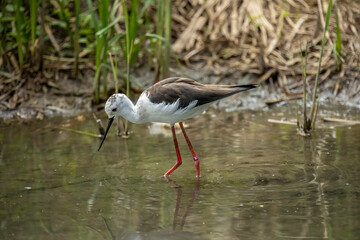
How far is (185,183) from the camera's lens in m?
5.50

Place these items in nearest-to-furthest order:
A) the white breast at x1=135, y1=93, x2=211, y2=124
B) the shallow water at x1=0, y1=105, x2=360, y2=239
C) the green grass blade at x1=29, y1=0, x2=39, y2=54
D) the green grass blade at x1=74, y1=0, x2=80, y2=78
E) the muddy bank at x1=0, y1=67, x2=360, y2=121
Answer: the shallow water at x1=0, y1=105, x2=360, y2=239, the white breast at x1=135, y1=93, x2=211, y2=124, the green grass blade at x1=74, y1=0, x2=80, y2=78, the green grass blade at x1=29, y1=0, x2=39, y2=54, the muddy bank at x1=0, y1=67, x2=360, y2=121

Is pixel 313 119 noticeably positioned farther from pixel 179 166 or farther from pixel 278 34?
pixel 278 34

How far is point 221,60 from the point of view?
9.22 meters

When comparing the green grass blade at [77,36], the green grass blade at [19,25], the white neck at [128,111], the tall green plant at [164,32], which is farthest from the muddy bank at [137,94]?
the white neck at [128,111]

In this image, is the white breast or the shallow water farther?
the white breast

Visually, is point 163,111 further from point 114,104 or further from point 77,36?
point 77,36

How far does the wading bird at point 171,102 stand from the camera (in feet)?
18.5

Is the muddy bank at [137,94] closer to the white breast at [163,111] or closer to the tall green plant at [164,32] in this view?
the tall green plant at [164,32]

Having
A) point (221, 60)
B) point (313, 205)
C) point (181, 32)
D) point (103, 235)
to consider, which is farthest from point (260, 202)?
point (181, 32)

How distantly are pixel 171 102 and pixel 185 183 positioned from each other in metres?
0.74

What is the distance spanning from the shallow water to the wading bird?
0.52 m

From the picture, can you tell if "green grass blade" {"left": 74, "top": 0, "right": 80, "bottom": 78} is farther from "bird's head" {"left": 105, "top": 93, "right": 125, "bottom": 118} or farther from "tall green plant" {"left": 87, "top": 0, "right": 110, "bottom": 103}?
"bird's head" {"left": 105, "top": 93, "right": 125, "bottom": 118}

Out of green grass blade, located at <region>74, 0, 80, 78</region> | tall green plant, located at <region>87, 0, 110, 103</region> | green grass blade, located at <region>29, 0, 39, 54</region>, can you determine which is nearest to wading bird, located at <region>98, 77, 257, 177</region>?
tall green plant, located at <region>87, 0, 110, 103</region>

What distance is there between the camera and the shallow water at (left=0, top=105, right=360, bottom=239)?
4.29 metres
